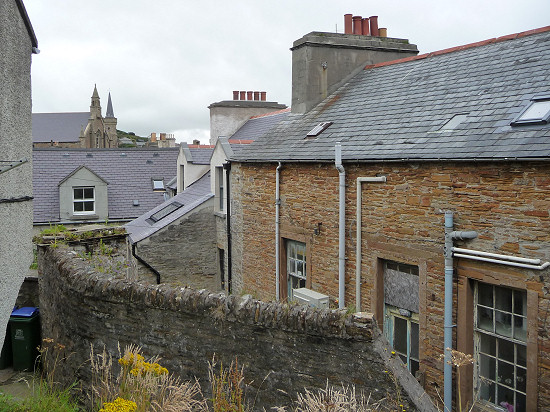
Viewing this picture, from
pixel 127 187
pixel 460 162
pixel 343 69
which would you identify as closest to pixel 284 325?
pixel 460 162

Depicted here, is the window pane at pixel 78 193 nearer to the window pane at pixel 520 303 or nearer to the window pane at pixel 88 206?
the window pane at pixel 88 206

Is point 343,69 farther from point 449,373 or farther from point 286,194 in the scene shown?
point 449,373

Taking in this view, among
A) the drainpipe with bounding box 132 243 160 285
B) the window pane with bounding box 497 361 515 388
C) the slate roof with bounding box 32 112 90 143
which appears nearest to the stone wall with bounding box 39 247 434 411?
the window pane with bounding box 497 361 515 388

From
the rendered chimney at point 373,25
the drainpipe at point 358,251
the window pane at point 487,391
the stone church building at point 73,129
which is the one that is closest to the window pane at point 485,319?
the window pane at point 487,391

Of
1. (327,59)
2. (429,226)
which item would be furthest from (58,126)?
(429,226)

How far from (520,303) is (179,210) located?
13.1 metres

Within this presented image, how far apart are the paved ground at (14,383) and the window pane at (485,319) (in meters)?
7.24

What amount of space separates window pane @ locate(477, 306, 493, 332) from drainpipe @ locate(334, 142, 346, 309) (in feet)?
8.82

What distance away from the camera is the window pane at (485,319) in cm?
773

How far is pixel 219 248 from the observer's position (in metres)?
17.3

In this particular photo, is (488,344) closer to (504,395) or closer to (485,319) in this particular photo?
(485,319)

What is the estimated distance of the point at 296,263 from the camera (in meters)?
12.0

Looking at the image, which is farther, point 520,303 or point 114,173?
point 114,173

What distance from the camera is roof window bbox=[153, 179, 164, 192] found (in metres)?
31.5
